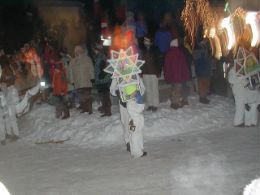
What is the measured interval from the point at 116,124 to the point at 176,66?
95.1 inches

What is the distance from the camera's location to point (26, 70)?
17.5 meters

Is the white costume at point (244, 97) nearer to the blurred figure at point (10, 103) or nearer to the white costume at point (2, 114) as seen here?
the blurred figure at point (10, 103)

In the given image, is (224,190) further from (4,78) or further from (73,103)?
(73,103)

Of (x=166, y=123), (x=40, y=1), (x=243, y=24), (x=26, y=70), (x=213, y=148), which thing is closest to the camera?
(x=213, y=148)

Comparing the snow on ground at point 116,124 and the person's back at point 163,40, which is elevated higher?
the person's back at point 163,40

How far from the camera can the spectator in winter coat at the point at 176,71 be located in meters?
13.4

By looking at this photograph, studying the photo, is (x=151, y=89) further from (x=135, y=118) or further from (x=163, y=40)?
(x=135, y=118)

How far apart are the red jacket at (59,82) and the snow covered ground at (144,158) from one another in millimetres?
705

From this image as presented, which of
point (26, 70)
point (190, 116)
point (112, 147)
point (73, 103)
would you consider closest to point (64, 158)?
point (112, 147)

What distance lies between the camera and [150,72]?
1330 centimetres

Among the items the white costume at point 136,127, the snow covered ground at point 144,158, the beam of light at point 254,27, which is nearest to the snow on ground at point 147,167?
the snow covered ground at point 144,158

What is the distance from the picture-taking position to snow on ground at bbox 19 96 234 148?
38.9 feet

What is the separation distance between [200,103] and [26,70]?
21.4 ft

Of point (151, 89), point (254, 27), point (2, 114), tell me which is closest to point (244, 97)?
point (254, 27)
